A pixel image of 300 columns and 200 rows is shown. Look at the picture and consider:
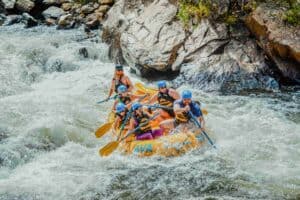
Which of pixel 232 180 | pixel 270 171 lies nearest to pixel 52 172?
pixel 232 180

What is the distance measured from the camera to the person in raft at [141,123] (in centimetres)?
845

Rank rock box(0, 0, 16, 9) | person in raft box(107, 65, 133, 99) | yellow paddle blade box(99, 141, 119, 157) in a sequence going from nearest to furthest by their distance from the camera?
yellow paddle blade box(99, 141, 119, 157) < person in raft box(107, 65, 133, 99) < rock box(0, 0, 16, 9)

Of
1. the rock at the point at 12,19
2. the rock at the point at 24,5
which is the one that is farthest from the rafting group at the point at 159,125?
the rock at the point at 24,5

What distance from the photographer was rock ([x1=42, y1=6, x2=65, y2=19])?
1822cm

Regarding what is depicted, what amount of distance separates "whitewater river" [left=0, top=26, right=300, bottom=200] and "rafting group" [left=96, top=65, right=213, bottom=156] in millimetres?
186

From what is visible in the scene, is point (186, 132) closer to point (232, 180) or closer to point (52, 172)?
point (232, 180)

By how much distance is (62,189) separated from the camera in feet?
24.5

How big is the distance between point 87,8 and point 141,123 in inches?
393

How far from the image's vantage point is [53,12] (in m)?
18.5

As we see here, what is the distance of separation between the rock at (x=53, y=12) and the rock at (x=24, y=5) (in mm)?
572

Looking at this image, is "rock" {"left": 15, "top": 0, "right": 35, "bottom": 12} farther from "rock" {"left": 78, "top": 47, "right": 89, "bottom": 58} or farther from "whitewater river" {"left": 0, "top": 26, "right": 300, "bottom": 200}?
"whitewater river" {"left": 0, "top": 26, "right": 300, "bottom": 200}

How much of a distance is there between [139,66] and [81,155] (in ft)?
14.1

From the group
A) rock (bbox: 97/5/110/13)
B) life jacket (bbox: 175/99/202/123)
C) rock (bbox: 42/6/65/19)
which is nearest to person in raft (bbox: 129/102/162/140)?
life jacket (bbox: 175/99/202/123)

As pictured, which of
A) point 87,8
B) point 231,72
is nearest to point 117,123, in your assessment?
point 231,72
